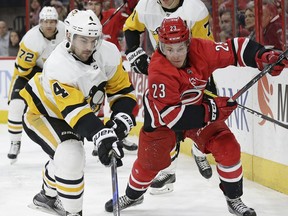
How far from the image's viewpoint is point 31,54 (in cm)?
555

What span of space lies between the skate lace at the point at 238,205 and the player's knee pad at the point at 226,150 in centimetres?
21

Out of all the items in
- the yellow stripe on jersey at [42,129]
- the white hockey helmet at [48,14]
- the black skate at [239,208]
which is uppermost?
the white hockey helmet at [48,14]

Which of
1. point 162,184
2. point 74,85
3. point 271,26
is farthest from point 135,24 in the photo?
point 74,85

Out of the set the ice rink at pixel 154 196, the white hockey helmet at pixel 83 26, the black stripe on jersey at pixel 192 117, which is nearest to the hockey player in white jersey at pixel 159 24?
the ice rink at pixel 154 196

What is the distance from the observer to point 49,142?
3.63 metres

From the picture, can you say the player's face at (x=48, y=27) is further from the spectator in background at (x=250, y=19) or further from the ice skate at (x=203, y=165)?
the ice skate at (x=203, y=165)

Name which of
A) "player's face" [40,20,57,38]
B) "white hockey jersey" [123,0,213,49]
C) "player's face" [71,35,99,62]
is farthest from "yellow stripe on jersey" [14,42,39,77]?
"player's face" [71,35,99,62]

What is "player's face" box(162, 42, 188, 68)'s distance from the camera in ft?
11.5

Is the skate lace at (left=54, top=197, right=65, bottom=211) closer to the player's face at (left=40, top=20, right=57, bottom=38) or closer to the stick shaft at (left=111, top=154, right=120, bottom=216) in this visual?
the stick shaft at (left=111, top=154, right=120, bottom=216)

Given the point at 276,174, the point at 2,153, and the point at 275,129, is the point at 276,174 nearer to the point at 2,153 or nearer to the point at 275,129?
the point at 275,129

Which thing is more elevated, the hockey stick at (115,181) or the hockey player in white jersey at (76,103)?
the hockey player in white jersey at (76,103)

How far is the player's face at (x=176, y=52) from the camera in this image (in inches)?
138

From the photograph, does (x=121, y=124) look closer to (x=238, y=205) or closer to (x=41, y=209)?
(x=238, y=205)

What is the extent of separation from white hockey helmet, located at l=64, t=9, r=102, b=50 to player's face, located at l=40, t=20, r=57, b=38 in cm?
213
